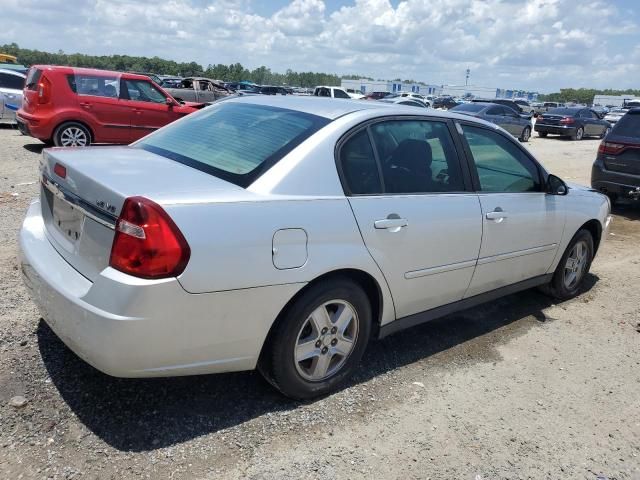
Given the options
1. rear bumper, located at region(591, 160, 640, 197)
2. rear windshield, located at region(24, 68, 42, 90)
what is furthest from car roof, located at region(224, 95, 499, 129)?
rear windshield, located at region(24, 68, 42, 90)

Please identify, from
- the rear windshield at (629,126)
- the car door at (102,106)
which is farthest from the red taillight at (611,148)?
the car door at (102,106)

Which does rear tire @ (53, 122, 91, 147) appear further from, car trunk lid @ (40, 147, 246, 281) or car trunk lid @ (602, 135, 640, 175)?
car trunk lid @ (602, 135, 640, 175)

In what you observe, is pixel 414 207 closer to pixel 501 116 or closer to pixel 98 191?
pixel 98 191

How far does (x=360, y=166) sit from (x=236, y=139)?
0.75 metres

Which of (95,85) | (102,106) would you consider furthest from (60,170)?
(95,85)

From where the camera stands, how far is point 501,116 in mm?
22219

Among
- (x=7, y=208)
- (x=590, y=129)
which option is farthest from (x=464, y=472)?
(x=590, y=129)

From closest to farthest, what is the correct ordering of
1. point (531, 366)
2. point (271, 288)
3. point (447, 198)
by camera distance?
point (271, 288)
point (447, 198)
point (531, 366)

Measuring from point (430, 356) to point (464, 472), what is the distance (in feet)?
3.96

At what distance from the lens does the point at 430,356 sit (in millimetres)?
3922

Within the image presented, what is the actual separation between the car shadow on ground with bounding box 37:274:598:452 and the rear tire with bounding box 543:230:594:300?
4.27 feet

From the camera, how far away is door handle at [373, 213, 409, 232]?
320 cm

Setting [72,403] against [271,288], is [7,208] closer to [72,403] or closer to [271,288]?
[72,403]

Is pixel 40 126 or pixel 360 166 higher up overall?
pixel 360 166
